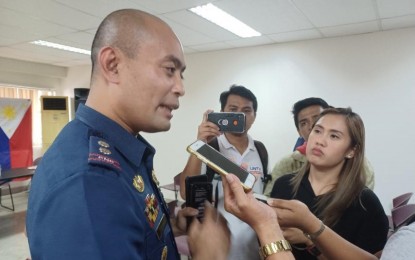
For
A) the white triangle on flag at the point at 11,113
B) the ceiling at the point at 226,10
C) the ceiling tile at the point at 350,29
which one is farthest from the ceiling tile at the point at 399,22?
the white triangle on flag at the point at 11,113

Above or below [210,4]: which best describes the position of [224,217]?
below

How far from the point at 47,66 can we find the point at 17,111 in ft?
5.11

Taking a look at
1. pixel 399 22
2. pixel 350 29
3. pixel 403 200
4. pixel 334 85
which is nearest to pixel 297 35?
pixel 350 29

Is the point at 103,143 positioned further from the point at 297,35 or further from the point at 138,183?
the point at 297,35

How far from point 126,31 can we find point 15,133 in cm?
581

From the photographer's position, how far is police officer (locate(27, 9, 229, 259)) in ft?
1.72

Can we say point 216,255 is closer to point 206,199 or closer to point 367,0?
point 206,199

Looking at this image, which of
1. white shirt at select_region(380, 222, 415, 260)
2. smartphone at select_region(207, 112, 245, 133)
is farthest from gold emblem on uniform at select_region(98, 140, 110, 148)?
smartphone at select_region(207, 112, 245, 133)

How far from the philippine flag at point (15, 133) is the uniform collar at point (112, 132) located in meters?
5.59

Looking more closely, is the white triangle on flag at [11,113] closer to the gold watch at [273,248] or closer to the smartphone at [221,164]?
the smartphone at [221,164]

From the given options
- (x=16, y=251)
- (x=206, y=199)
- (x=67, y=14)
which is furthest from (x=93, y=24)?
(x=206, y=199)

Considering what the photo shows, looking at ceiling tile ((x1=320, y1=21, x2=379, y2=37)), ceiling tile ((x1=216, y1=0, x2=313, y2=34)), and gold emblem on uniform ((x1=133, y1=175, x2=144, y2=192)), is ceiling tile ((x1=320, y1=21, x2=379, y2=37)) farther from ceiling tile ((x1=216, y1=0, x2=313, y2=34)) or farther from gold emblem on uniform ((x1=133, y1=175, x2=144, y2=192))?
gold emblem on uniform ((x1=133, y1=175, x2=144, y2=192))

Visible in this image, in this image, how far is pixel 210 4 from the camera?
298cm

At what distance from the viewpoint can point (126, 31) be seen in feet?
2.50
